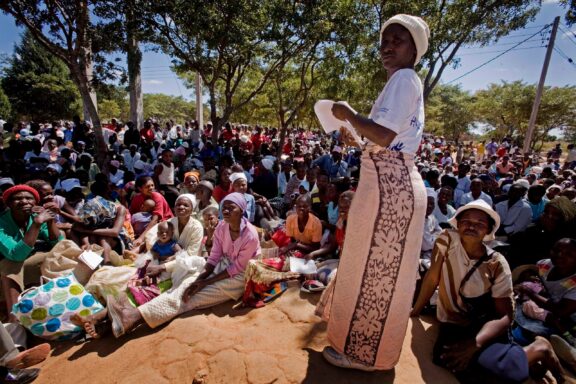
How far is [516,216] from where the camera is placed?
5051 mm

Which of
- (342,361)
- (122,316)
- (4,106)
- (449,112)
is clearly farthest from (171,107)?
A: (342,361)

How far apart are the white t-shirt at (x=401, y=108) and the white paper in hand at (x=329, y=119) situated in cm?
19

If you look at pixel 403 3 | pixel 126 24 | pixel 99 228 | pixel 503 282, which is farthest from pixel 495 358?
pixel 126 24

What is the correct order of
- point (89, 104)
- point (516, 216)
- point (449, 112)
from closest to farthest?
point (516, 216)
point (89, 104)
point (449, 112)

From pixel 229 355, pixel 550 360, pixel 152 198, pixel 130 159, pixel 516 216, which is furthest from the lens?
pixel 130 159

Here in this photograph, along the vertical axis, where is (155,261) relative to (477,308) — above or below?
below

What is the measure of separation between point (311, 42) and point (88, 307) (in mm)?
8692

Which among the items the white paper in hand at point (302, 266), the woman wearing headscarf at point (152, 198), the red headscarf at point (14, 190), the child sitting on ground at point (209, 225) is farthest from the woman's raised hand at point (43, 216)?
the white paper in hand at point (302, 266)

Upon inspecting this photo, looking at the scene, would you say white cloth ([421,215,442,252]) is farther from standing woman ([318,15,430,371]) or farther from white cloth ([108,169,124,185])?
white cloth ([108,169,124,185])

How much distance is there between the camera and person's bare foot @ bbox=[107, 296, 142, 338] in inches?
110

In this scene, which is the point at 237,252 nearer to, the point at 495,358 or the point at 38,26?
the point at 495,358

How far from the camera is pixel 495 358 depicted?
2090mm

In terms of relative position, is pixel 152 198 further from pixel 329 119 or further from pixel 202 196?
pixel 329 119

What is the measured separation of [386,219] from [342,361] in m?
1.08
